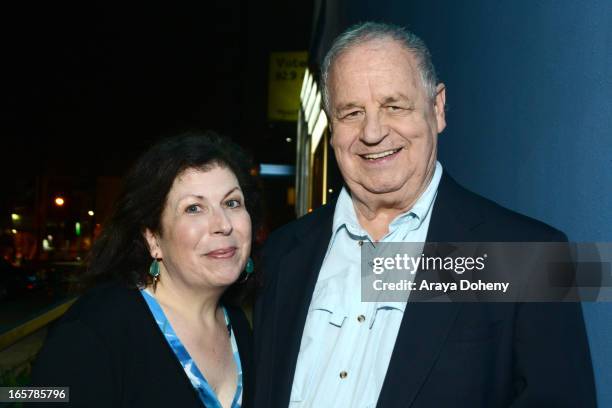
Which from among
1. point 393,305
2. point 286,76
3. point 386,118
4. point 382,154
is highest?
point 286,76

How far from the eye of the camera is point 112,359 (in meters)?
2.09

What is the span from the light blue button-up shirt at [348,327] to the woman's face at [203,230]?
422 mm

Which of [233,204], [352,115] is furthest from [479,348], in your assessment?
[233,204]

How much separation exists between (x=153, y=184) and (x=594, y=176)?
5.39 ft

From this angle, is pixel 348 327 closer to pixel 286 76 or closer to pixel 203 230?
pixel 203 230

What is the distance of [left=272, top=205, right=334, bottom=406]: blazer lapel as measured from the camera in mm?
2057

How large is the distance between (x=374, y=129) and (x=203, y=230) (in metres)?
0.80

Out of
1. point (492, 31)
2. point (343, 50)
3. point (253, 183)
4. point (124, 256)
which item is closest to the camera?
point (343, 50)

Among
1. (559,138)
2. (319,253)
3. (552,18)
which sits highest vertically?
(552,18)

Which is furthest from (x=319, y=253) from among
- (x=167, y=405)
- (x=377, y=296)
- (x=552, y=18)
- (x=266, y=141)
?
(x=266, y=141)

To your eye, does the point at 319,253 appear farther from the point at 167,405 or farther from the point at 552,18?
the point at 552,18

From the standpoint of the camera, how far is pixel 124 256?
8.27ft

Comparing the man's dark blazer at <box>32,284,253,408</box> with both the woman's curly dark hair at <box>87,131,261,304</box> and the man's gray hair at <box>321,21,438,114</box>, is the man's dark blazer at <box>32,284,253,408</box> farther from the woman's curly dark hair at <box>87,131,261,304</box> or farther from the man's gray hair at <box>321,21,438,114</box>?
the man's gray hair at <box>321,21,438,114</box>

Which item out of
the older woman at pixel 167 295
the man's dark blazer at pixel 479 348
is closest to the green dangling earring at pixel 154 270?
the older woman at pixel 167 295
